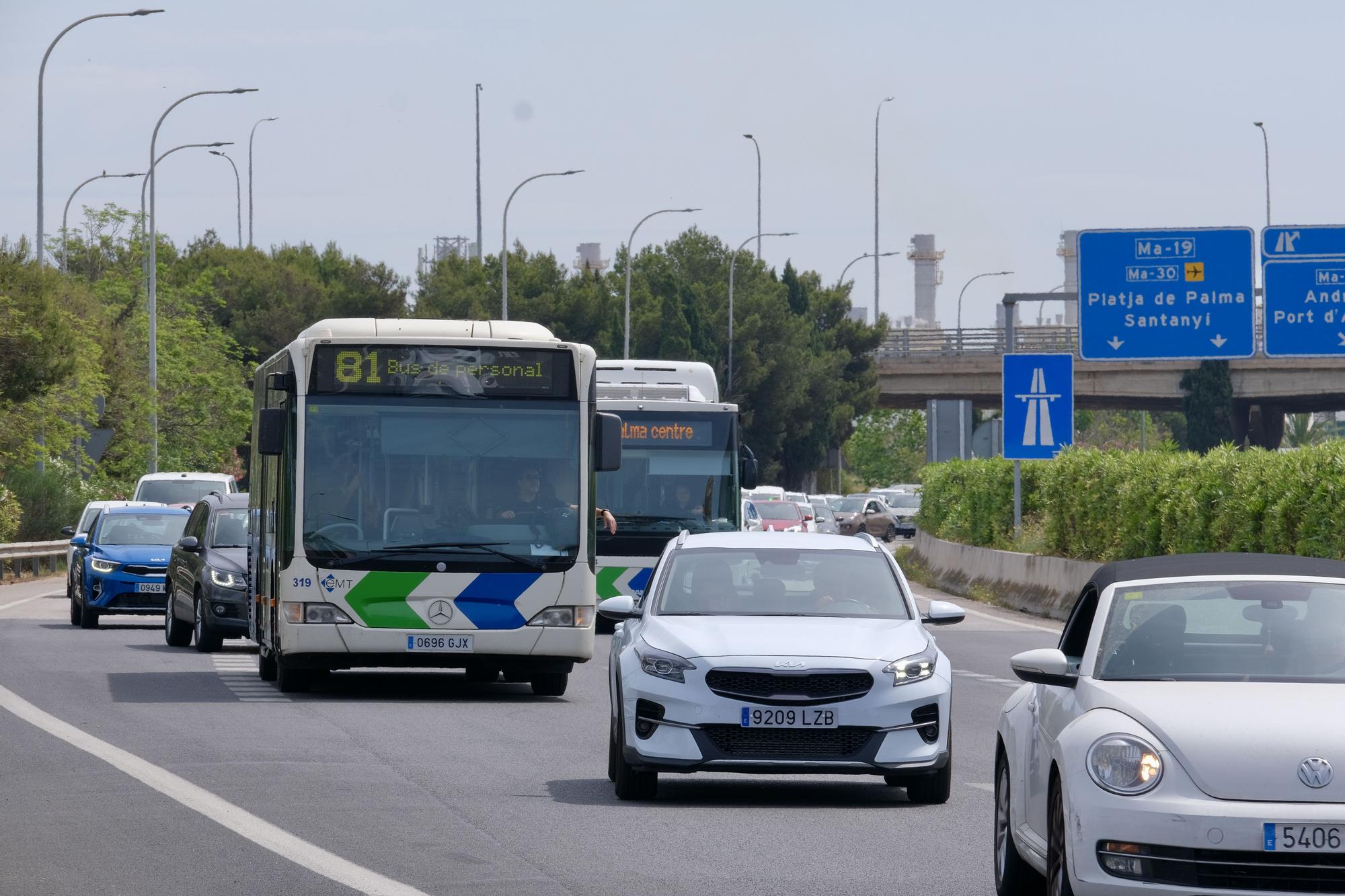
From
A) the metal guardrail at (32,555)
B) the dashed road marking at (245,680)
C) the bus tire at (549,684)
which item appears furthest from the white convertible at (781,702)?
the metal guardrail at (32,555)

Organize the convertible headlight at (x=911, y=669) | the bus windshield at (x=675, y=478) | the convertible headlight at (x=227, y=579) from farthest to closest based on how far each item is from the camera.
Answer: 1. the bus windshield at (x=675, y=478)
2. the convertible headlight at (x=227, y=579)
3. the convertible headlight at (x=911, y=669)

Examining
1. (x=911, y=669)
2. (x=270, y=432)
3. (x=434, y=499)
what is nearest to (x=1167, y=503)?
(x=434, y=499)

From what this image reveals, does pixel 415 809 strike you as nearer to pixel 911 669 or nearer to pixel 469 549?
pixel 911 669

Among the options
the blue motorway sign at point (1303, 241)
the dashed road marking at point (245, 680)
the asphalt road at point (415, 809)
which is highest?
the blue motorway sign at point (1303, 241)

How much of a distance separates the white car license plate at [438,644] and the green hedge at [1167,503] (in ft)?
27.4

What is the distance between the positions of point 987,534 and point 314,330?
21791 millimetres

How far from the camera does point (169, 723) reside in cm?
1616

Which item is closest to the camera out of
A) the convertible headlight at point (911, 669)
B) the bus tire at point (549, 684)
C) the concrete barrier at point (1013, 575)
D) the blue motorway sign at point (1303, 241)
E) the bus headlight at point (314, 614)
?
the convertible headlight at point (911, 669)

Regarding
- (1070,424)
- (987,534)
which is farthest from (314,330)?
(987,534)

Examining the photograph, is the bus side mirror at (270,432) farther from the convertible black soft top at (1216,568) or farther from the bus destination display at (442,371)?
the convertible black soft top at (1216,568)

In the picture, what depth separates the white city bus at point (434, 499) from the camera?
18234 millimetres

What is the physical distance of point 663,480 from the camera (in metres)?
27.0

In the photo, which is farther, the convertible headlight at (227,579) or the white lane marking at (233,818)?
the convertible headlight at (227,579)

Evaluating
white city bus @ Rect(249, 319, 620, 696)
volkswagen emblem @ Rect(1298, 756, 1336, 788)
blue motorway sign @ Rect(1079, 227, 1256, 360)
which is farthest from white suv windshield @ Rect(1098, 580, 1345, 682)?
blue motorway sign @ Rect(1079, 227, 1256, 360)
